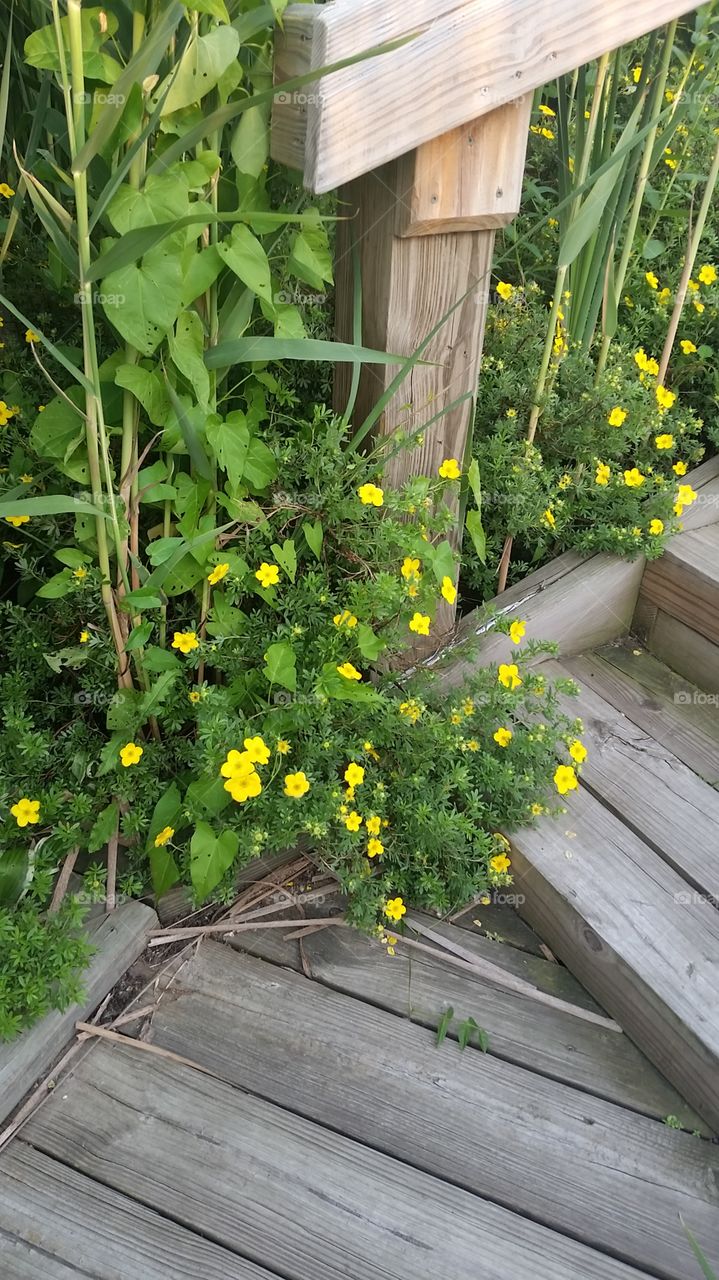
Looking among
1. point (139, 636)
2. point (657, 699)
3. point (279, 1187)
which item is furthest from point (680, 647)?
point (279, 1187)

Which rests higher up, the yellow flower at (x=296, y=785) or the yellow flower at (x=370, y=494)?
Answer: the yellow flower at (x=370, y=494)

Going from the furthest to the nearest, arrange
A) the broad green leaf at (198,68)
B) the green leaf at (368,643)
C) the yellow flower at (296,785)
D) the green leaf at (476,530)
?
1. the green leaf at (476,530)
2. the green leaf at (368,643)
3. the yellow flower at (296,785)
4. the broad green leaf at (198,68)

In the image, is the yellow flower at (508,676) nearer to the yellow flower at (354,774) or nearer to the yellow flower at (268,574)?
the yellow flower at (354,774)

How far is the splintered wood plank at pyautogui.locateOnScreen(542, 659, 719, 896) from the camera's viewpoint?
4.88ft

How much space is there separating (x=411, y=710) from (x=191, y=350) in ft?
2.15

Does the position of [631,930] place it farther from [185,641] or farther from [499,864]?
[185,641]

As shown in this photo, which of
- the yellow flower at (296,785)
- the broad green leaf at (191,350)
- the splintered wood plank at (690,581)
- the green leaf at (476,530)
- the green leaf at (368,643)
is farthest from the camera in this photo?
Answer: the splintered wood plank at (690,581)

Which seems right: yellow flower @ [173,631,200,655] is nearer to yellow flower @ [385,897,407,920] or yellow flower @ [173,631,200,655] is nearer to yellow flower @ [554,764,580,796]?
yellow flower @ [385,897,407,920]

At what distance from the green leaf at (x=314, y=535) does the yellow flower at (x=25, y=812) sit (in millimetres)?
600

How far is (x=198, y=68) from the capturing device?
102cm

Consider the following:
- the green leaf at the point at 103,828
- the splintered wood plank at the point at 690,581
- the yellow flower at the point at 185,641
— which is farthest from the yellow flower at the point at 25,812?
the splintered wood plank at the point at 690,581

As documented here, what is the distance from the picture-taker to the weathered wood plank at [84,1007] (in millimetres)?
1225

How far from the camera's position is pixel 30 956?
1.26 meters

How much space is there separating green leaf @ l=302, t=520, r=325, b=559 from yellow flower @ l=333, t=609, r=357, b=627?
12 centimetres
